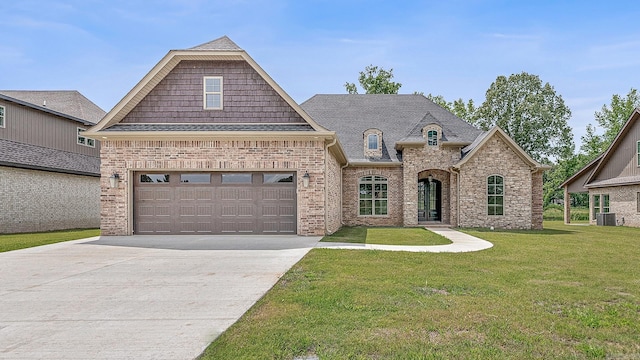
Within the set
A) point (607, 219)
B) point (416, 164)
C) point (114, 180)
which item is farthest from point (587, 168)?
point (114, 180)

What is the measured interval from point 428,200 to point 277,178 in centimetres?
1156

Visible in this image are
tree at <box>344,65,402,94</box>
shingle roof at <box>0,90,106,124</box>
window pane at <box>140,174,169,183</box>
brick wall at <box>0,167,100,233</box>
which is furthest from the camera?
tree at <box>344,65,402,94</box>

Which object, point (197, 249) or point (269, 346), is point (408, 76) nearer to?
point (197, 249)

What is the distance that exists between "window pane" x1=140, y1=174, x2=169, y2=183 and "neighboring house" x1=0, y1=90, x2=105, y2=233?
6525 mm

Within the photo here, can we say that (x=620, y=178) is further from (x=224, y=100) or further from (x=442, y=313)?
(x=442, y=313)

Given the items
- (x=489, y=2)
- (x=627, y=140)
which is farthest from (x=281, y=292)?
(x=627, y=140)

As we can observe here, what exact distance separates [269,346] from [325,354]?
0.54m

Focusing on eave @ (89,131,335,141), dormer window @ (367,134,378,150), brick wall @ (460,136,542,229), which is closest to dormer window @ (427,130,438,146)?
brick wall @ (460,136,542,229)

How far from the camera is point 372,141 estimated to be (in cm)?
2178

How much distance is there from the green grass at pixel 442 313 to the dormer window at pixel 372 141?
13.4 m

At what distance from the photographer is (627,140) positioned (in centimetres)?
2397

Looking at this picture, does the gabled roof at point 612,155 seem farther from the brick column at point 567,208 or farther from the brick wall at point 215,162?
the brick wall at point 215,162

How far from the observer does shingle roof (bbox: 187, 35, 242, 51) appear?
1505 centimetres

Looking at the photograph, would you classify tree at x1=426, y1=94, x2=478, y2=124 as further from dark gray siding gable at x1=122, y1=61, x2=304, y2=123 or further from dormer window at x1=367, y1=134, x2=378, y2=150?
dark gray siding gable at x1=122, y1=61, x2=304, y2=123
